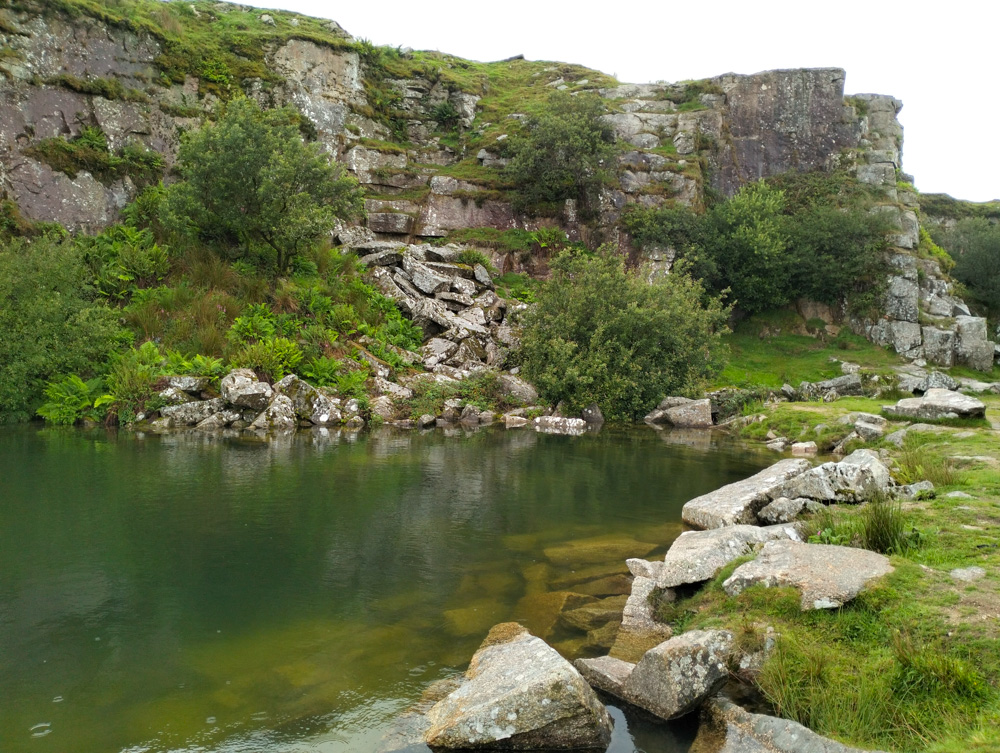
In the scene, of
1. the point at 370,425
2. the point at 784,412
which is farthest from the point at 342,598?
the point at 784,412

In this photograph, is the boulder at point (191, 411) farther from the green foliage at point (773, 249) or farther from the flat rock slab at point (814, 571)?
the green foliage at point (773, 249)

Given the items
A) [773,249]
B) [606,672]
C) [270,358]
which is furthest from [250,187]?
[773,249]

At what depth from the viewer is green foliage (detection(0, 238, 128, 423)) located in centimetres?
2400

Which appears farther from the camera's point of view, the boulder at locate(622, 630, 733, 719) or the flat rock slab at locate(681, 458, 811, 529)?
the flat rock slab at locate(681, 458, 811, 529)

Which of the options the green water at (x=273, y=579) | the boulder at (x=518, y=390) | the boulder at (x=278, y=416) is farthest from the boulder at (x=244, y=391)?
the boulder at (x=518, y=390)

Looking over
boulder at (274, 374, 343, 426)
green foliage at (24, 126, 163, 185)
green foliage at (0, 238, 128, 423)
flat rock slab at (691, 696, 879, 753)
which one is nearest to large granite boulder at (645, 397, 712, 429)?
boulder at (274, 374, 343, 426)

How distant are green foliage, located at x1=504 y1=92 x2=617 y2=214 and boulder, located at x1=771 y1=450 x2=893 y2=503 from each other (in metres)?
36.7

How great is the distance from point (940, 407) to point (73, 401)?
2927 centimetres

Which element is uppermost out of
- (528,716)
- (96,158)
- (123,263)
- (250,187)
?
(96,158)

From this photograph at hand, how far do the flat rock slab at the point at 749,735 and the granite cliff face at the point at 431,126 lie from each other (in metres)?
37.1

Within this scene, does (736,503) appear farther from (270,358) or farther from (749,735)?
(270,358)

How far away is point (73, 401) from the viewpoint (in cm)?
2445

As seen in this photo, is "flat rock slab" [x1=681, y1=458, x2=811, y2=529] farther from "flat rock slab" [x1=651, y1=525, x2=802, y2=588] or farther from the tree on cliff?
the tree on cliff

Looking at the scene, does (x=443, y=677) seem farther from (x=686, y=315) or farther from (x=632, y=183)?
(x=632, y=183)
